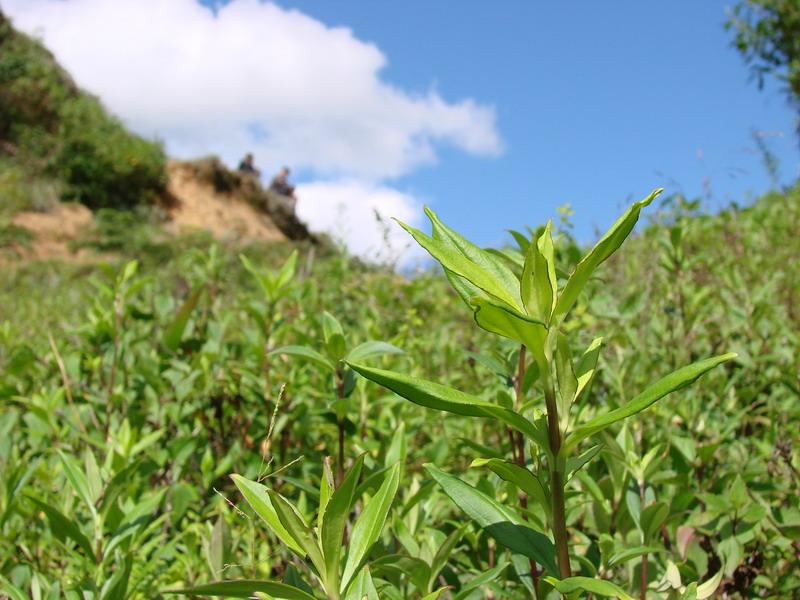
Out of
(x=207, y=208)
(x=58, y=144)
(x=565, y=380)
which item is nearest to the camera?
(x=565, y=380)

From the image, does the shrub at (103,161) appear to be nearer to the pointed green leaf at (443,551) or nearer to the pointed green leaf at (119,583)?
the pointed green leaf at (119,583)

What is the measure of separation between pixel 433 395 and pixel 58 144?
29.2 metres

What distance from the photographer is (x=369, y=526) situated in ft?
2.82

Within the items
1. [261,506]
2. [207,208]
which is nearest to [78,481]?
[261,506]

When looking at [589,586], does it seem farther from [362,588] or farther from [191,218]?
[191,218]

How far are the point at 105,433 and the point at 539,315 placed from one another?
79.3 inches

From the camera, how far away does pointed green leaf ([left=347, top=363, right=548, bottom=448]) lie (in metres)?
0.72

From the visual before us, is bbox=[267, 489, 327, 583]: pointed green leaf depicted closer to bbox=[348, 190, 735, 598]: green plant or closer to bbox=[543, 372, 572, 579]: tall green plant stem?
bbox=[348, 190, 735, 598]: green plant

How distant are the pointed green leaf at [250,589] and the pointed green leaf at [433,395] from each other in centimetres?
26

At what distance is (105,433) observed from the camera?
238cm

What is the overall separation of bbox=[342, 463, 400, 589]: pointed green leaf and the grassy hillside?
1044 inches

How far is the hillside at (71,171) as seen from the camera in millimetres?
23516

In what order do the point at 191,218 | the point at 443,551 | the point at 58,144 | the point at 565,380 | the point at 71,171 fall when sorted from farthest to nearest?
1. the point at 191,218
2. the point at 71,171
3. the point at 58,144
4. the point at 443,551
5. the point at 565,380

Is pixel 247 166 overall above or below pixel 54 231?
above
